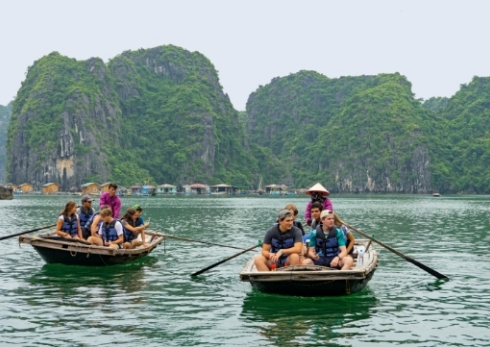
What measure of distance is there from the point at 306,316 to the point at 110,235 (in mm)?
8404

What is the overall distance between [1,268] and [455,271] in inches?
527

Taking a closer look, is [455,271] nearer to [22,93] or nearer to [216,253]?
[216,253]

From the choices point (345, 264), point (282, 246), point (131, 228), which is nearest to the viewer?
point (345, 264)

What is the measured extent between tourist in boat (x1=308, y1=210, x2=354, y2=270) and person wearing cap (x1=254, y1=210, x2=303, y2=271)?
13.4 inches

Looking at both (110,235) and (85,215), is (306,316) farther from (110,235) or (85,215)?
(85,215)

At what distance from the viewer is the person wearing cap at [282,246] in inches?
529

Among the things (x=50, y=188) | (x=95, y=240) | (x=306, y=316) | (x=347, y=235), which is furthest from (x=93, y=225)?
(x=50, y=188)

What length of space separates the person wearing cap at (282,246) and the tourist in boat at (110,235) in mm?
6207

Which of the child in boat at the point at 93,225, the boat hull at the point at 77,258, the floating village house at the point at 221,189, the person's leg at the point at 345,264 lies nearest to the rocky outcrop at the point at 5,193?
the floating village house at the point at 221,189

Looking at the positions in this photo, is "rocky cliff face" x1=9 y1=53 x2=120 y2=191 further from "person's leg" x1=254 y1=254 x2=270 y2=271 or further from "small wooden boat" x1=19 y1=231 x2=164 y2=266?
"person's leg" x1=254 y1=254 x2=270 y2=271

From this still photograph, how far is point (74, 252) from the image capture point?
17.9 meters

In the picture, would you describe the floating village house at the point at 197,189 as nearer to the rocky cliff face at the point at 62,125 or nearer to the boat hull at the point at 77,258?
the rocky cliff face at the point at 62,125

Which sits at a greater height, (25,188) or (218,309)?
(25,188)

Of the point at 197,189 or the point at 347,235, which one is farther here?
the point at 197,189
